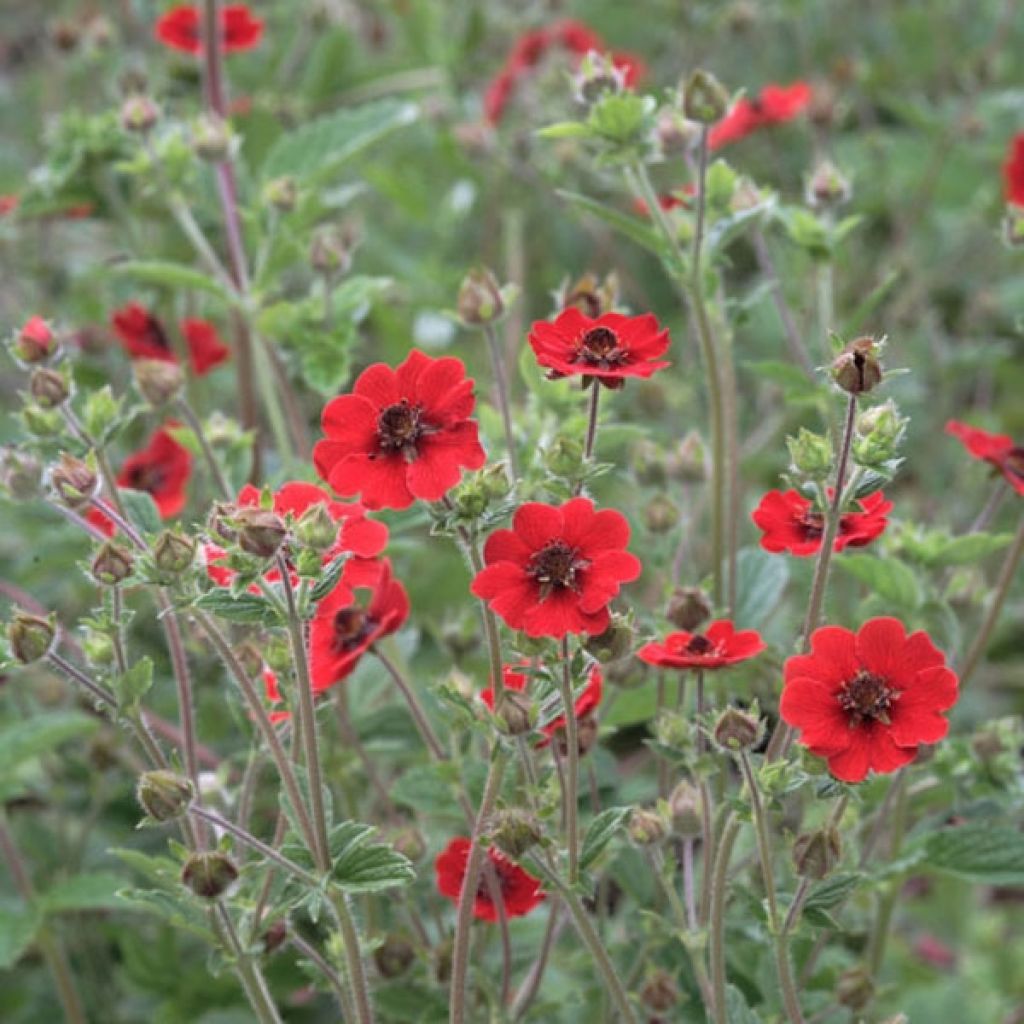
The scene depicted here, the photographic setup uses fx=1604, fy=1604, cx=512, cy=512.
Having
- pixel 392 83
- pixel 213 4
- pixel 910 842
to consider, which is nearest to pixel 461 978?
pixel 910 842

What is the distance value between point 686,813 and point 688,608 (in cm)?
14

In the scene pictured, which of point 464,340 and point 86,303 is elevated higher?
point 86,303

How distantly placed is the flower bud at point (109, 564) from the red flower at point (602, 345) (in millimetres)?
262

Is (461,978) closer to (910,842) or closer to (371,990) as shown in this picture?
(371,990)

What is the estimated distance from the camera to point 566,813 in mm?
928

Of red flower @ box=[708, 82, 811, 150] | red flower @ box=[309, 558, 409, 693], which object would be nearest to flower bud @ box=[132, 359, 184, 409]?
red flower @ box=[309, 558, 409, 693]

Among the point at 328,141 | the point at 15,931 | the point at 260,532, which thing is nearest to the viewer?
the point at 260,532

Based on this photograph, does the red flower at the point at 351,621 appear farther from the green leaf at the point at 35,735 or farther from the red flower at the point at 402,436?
the green leaf at the point at 35,735

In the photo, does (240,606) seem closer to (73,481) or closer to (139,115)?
(73,481)

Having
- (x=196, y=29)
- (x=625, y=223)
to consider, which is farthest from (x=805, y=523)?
(x=196, y=29)

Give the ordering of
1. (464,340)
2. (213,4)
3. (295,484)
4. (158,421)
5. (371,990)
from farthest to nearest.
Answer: (464,340) < (213,4) < (158,421) < (371,990) < (295,484)

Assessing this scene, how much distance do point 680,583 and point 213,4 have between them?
0.79 metres

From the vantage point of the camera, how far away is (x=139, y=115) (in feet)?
4.67

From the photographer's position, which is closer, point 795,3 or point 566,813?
point 566,813
